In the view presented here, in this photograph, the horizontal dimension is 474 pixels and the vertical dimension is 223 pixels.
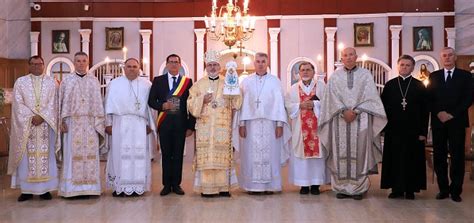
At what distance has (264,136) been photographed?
6328 millimetres

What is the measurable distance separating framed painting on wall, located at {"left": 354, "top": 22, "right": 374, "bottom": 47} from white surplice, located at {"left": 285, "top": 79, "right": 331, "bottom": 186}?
303 inches

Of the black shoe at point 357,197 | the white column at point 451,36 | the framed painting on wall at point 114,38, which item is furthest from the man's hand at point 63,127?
the white column at point 451,36

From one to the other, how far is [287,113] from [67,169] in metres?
2.40

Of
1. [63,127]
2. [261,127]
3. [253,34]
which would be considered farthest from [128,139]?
[253,34]

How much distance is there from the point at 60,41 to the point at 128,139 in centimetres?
871

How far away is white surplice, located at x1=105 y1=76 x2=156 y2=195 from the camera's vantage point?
6.21 metres

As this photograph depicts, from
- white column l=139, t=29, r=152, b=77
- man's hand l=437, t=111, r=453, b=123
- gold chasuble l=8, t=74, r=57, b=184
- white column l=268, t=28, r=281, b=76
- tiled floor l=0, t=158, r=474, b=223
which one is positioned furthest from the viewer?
white column l=139, t=29, r=152, b=77

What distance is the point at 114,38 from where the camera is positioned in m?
14.1

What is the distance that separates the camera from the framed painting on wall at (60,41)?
14117 millimetres

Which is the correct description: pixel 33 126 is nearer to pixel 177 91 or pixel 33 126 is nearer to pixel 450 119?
pixel 177 91

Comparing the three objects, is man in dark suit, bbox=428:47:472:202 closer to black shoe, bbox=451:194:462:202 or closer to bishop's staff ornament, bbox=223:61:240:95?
black shoe, bbox=451:194:462:202

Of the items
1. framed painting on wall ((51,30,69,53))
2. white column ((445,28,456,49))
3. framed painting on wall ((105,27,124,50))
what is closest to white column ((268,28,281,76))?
framed painting on wall ((105,27,124,50))

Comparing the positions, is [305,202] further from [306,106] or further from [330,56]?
[330,56]

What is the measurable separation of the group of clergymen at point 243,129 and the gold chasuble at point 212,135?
1 cm
